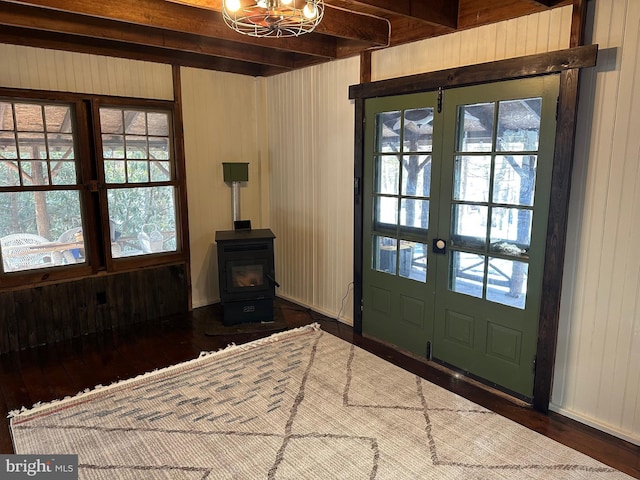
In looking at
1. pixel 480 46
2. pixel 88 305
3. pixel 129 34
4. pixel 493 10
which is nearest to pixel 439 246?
pixel 480 46

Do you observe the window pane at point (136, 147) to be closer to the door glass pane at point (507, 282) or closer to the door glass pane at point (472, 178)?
the door glass pane at point (472, 178)

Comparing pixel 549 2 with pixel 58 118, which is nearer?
pixel 549 2

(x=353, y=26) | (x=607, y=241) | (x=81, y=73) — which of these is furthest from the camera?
(x=81, y=73)

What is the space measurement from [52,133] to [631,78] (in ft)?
14.0

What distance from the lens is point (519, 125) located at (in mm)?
2812

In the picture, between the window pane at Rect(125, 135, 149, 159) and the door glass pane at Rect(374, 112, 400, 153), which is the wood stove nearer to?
the window pane at Rect(125, 135, 149, 159)

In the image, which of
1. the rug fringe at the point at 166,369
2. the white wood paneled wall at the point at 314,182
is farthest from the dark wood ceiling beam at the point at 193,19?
the rug fringe at the point at 166,369

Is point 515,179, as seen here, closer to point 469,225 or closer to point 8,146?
point 469,225

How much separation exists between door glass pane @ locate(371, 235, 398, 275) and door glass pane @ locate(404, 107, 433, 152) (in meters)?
0.79

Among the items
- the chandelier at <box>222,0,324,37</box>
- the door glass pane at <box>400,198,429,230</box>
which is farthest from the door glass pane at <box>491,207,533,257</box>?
the chandelier at <box>222,0,324,37</box>

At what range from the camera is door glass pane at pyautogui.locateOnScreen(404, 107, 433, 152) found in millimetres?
3332

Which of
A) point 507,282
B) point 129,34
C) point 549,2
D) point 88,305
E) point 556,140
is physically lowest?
point 88,305

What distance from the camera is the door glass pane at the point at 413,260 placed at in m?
A: 3.51

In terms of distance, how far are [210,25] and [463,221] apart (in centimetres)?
240
